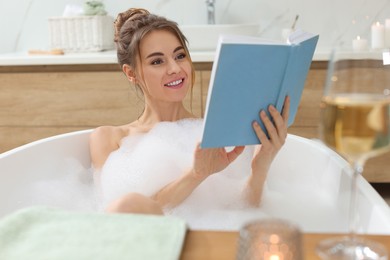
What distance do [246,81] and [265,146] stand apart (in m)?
0.29

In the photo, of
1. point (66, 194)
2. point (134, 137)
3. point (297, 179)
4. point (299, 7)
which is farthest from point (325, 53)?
point (66, 194)

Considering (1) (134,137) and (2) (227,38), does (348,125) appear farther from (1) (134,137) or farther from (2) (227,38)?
(1) (134,137)

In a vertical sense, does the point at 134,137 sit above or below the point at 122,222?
below

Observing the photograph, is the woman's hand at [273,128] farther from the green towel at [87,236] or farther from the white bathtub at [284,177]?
the green towel at [87,236]

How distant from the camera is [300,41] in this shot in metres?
1.25

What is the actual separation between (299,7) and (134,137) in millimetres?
1519

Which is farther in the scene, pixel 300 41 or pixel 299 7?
pixel 299 7

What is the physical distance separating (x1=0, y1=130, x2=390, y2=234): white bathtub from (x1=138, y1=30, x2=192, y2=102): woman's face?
0.40 metres

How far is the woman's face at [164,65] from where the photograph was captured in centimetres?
181

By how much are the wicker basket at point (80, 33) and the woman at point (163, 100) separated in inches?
37.2

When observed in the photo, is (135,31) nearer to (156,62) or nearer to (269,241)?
(156,62)

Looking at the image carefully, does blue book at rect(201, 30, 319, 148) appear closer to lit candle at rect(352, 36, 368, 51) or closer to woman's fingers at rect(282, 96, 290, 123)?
woman's fingers at rect(282, 96, 290, 123)

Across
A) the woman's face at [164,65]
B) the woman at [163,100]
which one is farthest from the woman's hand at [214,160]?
the woman's face at [164,65]

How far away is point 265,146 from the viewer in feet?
4.71
